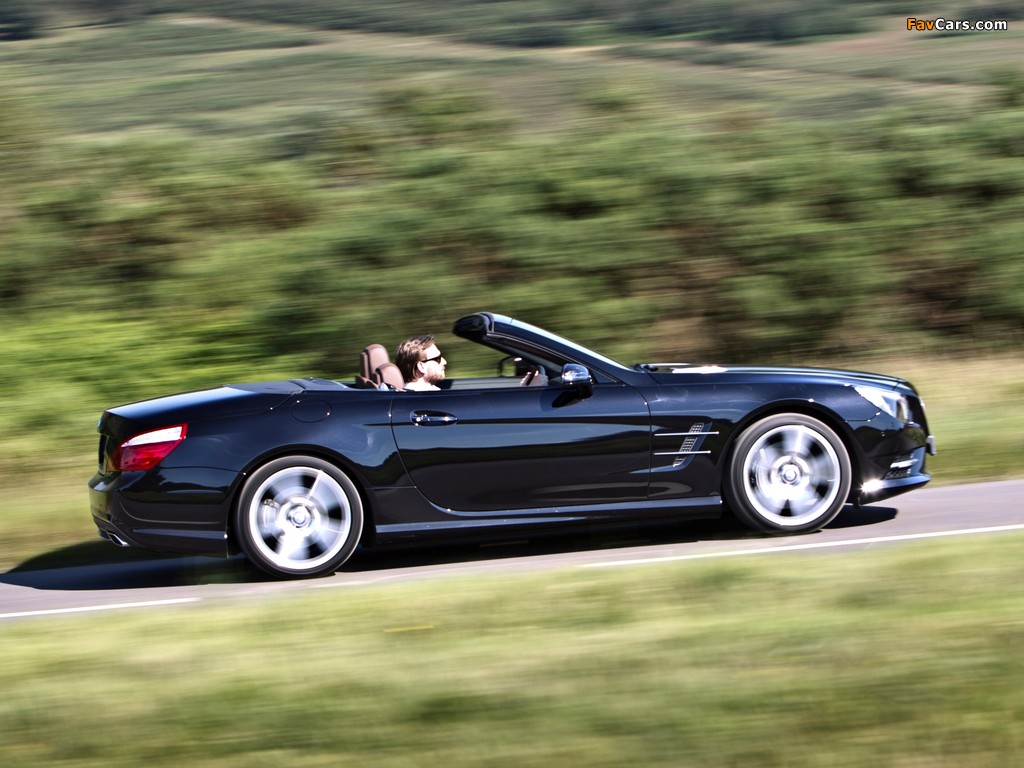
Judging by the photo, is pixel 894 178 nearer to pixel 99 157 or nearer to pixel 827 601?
pixel 99 157

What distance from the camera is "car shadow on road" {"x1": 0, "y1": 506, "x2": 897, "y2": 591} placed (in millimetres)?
7203

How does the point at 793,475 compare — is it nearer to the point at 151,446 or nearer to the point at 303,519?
the point at 303,519

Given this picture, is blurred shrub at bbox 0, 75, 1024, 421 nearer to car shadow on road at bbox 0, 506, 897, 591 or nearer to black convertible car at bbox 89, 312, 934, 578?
car shadow on road at bbox 0, 506, 897, 591

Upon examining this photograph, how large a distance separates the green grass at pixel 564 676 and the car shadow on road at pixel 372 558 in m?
1.81

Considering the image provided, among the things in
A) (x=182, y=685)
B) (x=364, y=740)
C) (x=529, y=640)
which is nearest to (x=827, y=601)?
(x=529, y=640)

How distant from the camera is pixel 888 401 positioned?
23.9ft

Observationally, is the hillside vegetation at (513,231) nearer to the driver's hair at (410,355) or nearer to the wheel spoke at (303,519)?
the driver's hair at (410,355)

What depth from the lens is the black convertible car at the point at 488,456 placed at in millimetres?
6754

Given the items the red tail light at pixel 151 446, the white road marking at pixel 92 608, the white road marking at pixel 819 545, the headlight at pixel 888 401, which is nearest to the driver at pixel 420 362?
the red tail light at pixel 151 446

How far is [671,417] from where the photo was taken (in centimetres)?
701

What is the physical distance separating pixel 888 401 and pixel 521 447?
2.08 metres

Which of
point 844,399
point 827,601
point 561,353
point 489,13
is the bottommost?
point 827,601

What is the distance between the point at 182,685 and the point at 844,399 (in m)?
4.22

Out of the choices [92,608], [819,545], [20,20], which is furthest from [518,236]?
[20,20]
